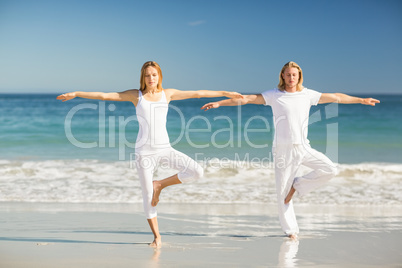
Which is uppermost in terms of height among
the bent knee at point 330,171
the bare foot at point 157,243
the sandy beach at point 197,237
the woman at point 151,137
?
the woman at point 151,137

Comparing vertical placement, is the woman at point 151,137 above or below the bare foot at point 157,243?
above

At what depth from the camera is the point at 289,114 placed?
245 inches

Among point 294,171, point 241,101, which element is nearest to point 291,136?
point 294,171

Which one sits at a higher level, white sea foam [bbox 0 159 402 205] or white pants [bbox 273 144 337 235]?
white pants [bbox 273 144 337 235]

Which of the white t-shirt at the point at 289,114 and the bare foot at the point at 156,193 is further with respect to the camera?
the white t-shirt at the point at 289,114

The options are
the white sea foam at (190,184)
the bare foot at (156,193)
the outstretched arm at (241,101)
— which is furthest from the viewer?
the white sea foam at (190,184)

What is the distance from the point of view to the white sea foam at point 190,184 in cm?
939

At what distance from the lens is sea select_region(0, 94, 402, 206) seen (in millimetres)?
9781

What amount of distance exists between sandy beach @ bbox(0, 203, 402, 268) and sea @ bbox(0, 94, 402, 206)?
0.94 metres

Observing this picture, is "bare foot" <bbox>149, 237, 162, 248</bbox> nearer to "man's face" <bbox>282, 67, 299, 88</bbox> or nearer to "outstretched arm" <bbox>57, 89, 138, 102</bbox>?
"outstretched arm" <bbox>57, 89, 138, 102</bbox>

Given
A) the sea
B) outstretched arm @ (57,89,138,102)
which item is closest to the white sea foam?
the sea

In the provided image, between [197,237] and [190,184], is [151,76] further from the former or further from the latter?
[190,184]

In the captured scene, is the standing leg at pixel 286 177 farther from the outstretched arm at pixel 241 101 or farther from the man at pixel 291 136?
the outstretched arm at pixel 241 101

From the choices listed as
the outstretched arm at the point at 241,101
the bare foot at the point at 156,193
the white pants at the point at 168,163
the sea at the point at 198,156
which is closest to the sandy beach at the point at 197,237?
the bare foot at the point at 156,193
